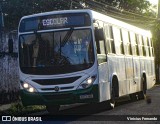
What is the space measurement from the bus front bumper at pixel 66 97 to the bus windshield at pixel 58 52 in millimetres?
645

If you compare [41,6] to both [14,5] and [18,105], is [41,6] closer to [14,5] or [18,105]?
[14,5]

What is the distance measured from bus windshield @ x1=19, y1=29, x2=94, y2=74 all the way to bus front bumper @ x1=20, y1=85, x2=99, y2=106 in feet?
2.12

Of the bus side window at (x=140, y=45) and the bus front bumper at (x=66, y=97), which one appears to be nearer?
the bus front bumper at (x=66, y=97)

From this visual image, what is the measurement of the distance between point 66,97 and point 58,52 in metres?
1.35

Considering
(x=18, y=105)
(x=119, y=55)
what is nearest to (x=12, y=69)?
(x=18, y=105)

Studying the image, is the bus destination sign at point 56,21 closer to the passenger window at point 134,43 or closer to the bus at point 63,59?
the bus at point 63,59

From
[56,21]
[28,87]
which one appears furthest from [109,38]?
[28,87]

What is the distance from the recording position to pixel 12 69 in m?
21.5

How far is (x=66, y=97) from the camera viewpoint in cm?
1395

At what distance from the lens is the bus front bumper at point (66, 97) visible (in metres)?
13.8

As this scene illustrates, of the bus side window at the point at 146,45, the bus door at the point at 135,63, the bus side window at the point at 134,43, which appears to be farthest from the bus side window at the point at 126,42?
the bus side window at the point at 146,45

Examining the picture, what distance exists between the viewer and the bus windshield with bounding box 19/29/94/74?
13945 millimetres

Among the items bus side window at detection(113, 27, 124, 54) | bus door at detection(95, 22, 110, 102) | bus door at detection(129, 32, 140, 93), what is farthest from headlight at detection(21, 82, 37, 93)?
bus door at detection(129, 32, 140, 93)

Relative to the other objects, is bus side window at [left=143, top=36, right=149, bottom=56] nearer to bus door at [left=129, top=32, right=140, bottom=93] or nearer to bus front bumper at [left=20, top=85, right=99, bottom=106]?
bus door at [left=129, top=32, right=140, bottom=93]
